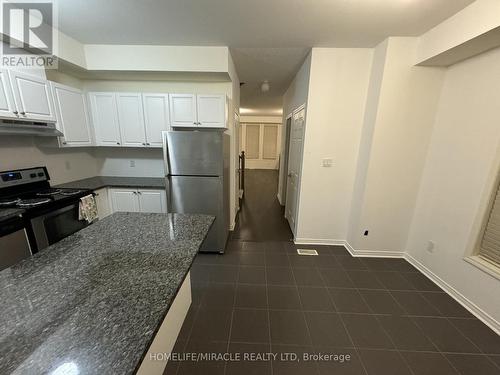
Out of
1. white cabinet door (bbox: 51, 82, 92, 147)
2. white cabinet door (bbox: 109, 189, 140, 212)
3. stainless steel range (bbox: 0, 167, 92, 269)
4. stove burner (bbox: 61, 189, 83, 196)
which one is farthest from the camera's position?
white cabinet door (bbox: 109, 189, 140, 212)

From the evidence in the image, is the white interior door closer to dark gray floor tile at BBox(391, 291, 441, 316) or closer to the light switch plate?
the light switch plate

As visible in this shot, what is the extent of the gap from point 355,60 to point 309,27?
0.87 m

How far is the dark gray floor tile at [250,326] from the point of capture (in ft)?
5.47

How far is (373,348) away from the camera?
5.28 feet

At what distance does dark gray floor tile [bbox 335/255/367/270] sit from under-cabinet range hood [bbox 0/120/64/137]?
388 cm

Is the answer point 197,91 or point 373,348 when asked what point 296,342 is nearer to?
point 373,348

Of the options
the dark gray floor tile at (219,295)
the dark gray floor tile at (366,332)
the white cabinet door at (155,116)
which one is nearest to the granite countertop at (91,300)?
the dark gray floor tile at (219,295)

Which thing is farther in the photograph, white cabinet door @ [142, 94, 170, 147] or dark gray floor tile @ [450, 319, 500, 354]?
white cabinet door @ [142, 94, 170, 147]

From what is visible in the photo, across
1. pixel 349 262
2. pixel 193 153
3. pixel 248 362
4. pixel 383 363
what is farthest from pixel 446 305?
pixel 193 153

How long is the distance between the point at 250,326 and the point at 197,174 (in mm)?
1801

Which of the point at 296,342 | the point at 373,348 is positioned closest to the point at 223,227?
the point at 296,342

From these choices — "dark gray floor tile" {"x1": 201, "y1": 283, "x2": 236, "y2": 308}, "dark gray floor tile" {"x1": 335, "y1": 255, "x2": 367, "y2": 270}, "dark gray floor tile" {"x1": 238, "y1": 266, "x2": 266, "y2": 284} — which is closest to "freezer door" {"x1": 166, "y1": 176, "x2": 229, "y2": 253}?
"dark gray floor tile" {"x1": 238, "y1": 266, "x2": 266, "y2": 284}

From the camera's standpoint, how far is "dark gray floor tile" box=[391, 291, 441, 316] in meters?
1.95

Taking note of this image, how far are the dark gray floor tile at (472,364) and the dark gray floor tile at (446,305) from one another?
41cm
